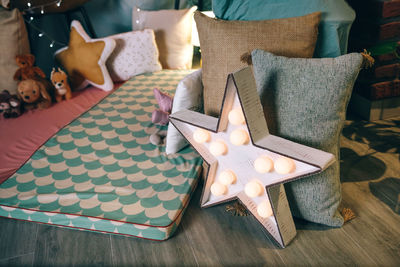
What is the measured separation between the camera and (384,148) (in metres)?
1.69

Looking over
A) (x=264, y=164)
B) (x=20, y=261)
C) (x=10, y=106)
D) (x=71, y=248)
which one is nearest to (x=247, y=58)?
(x=264, y=164)

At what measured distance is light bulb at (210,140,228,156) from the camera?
1161 millimetres

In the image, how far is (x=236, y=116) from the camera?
1.08 metres

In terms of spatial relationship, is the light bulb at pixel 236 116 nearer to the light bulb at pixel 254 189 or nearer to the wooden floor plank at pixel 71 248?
the light bulb at pixel 254 189

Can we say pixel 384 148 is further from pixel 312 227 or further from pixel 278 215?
pixel 278 215

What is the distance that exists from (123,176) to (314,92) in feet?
2.91

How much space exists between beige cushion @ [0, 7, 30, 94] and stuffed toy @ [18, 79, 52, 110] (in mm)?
138

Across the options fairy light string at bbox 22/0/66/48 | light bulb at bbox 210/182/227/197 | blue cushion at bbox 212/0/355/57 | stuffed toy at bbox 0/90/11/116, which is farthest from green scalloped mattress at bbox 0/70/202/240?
fairy light string at bbox 22/0/66/48

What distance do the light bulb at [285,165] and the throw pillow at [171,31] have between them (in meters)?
1.74

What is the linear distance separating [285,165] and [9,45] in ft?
6.40

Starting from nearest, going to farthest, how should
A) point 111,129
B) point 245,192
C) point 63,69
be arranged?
point 245,192 < point 111,129 < point 63,69

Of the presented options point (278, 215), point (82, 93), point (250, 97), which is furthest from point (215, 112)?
point (82, 93)

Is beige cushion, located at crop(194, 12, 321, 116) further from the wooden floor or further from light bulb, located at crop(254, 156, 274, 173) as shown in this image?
the wooden floor

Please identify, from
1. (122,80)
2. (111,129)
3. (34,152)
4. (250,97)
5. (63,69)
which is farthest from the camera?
(122,80)
